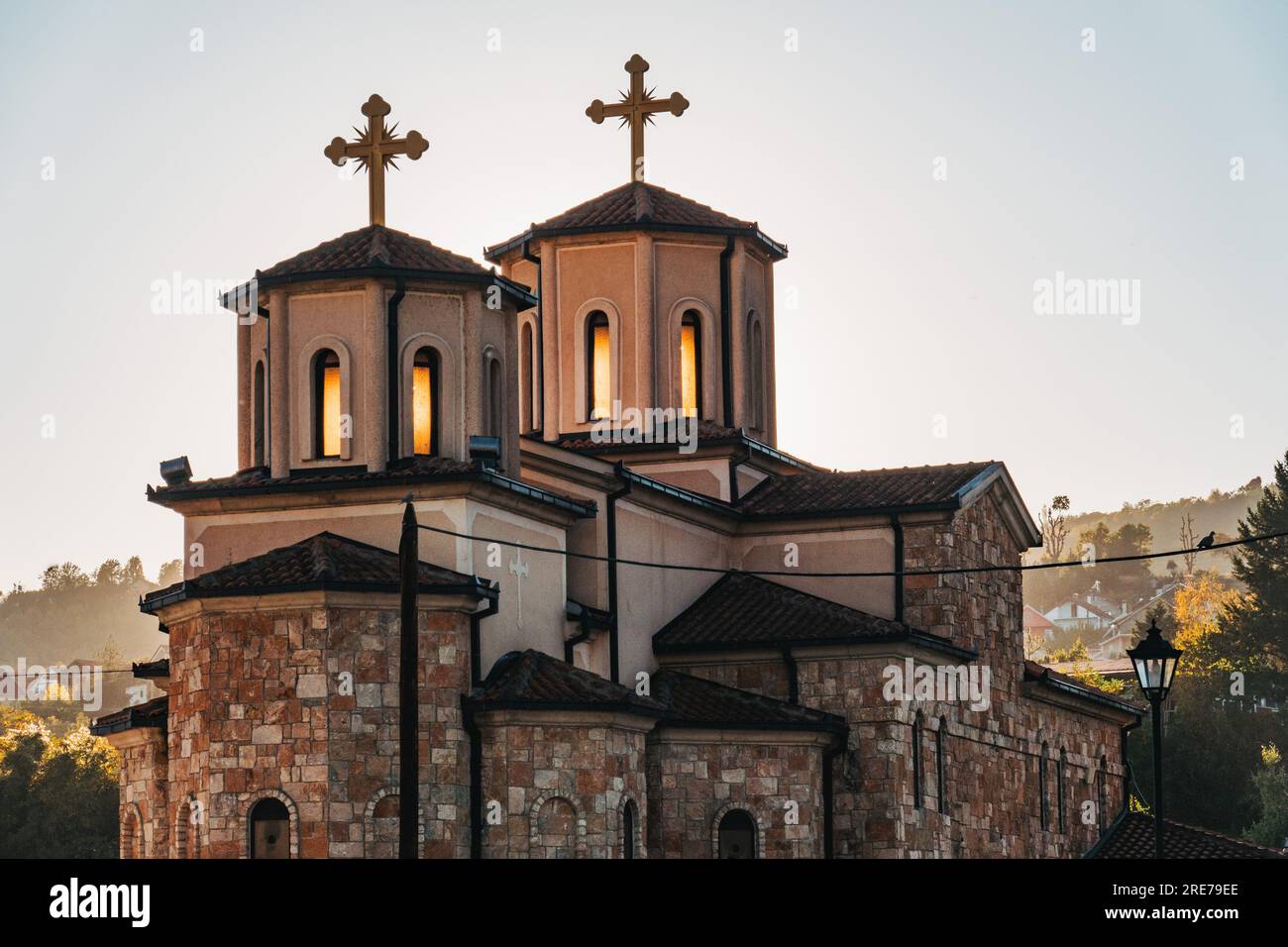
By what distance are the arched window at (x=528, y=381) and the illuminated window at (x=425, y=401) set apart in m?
6.94

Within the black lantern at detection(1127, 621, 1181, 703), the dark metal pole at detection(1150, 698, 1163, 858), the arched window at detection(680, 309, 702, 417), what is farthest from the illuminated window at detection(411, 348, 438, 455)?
the dark metal pole at detection(1150, 698, 1163, 858)

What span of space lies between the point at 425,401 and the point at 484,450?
1.63 meters

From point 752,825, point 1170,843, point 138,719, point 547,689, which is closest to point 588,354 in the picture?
point 752,825

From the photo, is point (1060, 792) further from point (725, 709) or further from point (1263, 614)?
point (1263, 614)

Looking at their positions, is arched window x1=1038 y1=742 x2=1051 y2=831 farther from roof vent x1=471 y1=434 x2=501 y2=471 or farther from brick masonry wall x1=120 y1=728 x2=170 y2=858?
brick masonry wall x1=120 y1=728 x2=170 y2=858

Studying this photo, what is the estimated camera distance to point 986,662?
36.2 metres

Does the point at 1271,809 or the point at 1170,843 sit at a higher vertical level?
the point at 1170,843

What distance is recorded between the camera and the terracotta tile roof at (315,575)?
27.4 meters

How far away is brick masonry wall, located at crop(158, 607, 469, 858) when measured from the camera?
27.0 metres

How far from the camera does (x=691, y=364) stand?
37.4m

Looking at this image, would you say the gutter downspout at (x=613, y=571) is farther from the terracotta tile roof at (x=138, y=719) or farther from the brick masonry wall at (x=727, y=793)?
the terracotta tile roof at (x=138, y=719)
